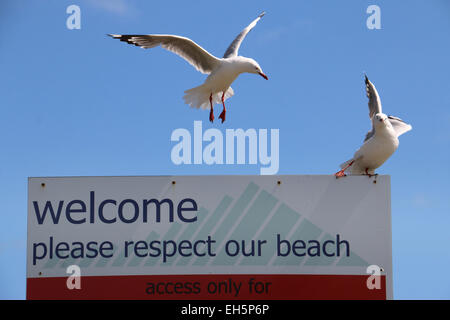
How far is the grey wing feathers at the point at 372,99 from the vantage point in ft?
23.6

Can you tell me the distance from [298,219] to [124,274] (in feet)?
6.00

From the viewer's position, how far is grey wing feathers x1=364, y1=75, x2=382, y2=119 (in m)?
7.20

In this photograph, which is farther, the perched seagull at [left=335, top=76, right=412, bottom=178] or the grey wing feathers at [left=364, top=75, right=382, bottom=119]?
the grey wing feathers at [left=364, top=75, right=382, bottom=119]

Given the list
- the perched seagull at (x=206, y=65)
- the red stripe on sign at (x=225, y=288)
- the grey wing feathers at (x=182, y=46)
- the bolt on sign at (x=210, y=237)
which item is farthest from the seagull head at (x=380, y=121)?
the grey wing feathers at (x=182, y=46)

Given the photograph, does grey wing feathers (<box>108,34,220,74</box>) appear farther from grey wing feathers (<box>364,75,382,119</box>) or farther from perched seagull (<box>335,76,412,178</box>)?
perched seagull (<box>335,76,412,178</box>)

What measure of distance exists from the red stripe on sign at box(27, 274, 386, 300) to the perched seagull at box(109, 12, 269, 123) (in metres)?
3.30

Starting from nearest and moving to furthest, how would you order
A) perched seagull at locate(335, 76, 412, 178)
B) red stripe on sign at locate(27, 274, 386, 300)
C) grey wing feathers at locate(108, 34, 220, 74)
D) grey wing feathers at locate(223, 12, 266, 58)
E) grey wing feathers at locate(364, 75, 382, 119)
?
1. red stripe on sign at locate(27, 274, 386, 300)
2. perched seagull at locate(335, 76, 412, 178)
3. grey wing feathers at locate(364, 75, 382, 119)
4. grey wing feathers at locate(108, 34, 220, 74)
5. grey wing feathers at locate(223, 12, 266, 58)

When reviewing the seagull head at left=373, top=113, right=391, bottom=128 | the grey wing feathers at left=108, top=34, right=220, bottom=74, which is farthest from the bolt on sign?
the grey wing feathers at left=108, top=34, right=220, bottom=74

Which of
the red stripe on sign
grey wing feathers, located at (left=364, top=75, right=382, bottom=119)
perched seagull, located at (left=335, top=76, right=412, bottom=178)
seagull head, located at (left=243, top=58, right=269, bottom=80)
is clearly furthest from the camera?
seagull head, located at (left=243, top=58, right=269, bottom=80)

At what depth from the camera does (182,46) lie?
798 centimetres

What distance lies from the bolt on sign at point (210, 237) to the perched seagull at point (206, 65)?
2861 mm

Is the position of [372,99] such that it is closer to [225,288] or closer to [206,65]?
[206,65]
